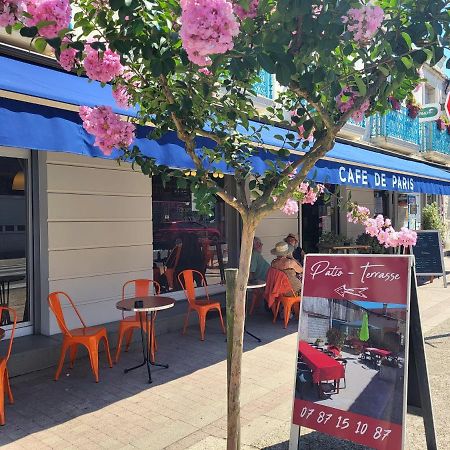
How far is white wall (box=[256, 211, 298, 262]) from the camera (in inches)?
369

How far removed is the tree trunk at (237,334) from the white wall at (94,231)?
3.32 metres

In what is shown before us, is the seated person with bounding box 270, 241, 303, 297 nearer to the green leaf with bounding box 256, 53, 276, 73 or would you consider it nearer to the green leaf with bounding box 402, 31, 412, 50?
the green leaf with bounding box 402, 31, 412, 50

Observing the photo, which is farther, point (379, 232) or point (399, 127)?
point (399, 127)

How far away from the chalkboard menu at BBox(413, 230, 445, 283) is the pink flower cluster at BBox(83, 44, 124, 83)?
26.1 ft

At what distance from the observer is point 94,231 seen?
20.1 ft

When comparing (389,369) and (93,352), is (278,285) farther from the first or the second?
(389,369)

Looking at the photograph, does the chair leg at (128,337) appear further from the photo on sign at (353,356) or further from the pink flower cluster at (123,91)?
the pink flower cluster at (123,91)

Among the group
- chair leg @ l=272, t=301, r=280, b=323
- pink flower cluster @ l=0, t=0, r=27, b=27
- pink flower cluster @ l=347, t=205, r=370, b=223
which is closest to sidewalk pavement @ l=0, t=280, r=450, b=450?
chair leg @ l=272, t=301, r=280, b=323

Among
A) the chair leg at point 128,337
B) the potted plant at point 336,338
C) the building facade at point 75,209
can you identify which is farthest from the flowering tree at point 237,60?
the chair leg at point 128,337

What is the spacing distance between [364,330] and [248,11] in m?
2.09

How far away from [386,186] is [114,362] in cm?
568

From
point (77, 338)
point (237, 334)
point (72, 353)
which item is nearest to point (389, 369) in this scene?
point (237, 334)

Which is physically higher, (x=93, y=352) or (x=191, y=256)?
(x=191, y=256)

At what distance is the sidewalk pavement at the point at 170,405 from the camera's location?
3.52 m
